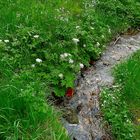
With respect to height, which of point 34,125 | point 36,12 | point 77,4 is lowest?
point 77,4

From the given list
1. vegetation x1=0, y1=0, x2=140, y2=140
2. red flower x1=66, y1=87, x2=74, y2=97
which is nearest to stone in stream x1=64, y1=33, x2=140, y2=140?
red flower x1=66, y1=87, x2=74, y2=97

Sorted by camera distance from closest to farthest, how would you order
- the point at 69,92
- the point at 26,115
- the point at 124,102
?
the point at 26,115, the point at 69,92, the point at 124,102

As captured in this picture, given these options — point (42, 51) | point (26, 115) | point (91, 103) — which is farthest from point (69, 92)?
point (26, 115)

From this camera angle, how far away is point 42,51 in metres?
6.82

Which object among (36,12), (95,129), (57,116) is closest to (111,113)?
(95,129)

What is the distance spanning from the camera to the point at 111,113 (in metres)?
6.42

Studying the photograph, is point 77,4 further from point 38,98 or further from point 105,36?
point 38,98

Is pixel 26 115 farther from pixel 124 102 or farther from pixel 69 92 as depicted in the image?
pixel 124 102

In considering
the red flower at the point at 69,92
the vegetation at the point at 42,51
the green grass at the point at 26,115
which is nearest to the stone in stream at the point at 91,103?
the red flower at the point at 69,92

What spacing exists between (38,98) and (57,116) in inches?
19.2

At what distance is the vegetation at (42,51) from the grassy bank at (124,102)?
0.61m

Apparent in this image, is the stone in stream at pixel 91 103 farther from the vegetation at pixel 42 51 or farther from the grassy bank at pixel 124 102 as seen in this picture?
the vegetation at pixel 42 51

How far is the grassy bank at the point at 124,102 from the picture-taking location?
20.4 ft

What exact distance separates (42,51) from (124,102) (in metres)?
1.48
